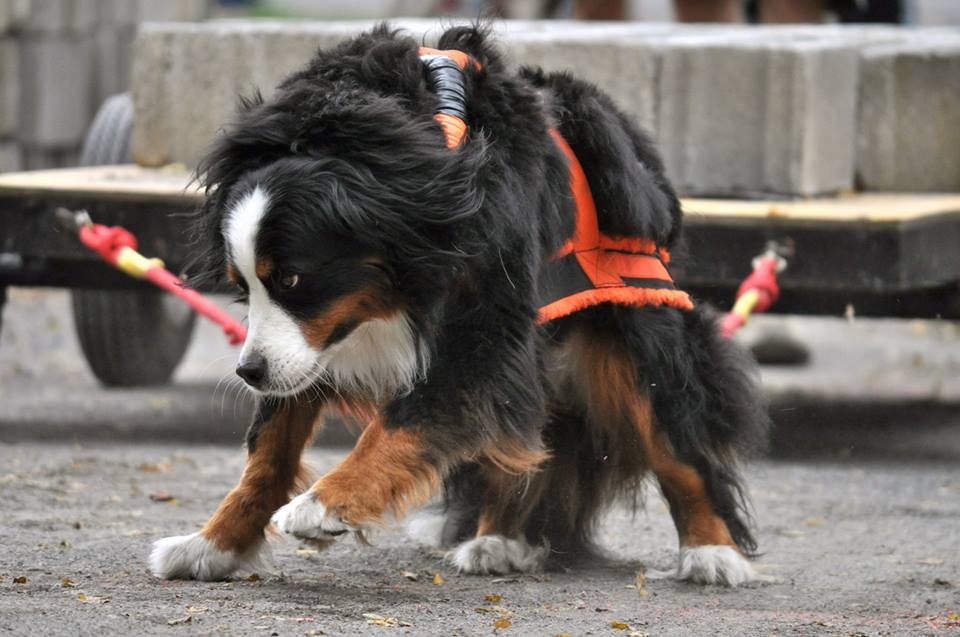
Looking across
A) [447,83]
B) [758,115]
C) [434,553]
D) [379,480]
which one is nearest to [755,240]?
[758,115]

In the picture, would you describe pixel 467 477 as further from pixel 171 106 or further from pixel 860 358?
pixel 860 358

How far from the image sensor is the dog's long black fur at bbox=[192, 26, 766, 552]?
3.58 metres

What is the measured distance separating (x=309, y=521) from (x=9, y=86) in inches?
329

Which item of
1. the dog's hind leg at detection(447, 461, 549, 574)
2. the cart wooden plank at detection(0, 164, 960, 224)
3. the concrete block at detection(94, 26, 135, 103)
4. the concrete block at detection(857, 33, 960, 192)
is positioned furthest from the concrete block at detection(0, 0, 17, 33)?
the dog's hind leg at detection(447, 461, 549, 574)

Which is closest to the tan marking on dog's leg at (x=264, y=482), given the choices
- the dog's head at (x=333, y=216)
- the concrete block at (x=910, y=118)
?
the dog's head at (x=333, y=216)

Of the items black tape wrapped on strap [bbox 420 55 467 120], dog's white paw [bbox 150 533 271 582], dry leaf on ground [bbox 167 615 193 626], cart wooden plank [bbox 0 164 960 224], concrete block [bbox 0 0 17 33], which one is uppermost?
concrete block [bbox 0 0 17 33]

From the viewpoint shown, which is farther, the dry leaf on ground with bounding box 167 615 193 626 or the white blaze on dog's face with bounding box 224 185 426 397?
the white blaze on dog's face with bounding box 224 185 426 397

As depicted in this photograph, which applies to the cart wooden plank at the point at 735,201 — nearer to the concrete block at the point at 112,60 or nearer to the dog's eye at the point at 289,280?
the dog's eye at the point at 289,280

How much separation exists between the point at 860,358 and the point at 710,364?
519 centimetres

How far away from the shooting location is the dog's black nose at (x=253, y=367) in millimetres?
3549

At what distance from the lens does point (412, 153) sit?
141 inches

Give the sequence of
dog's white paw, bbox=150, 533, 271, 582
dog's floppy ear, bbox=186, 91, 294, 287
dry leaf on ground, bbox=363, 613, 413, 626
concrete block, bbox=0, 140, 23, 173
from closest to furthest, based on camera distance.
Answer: dry leaf on ground, bbox=363, 613, 413, 626 < dog's floppy ear, bbox=186, 91, 294, 287 < dog's white paw, bbox=150, 533, 271, 582 < concrete block, bbox=0, 140, 23, 173

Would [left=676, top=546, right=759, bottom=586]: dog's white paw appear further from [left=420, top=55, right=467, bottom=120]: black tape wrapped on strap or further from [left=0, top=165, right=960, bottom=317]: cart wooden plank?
[left=0, top=165, right=960, bottom=317]: cart wooden plank

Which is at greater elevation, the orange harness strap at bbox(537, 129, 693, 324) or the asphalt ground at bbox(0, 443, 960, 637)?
the orange harness strap at bbox(537, 129, 693, 324)
